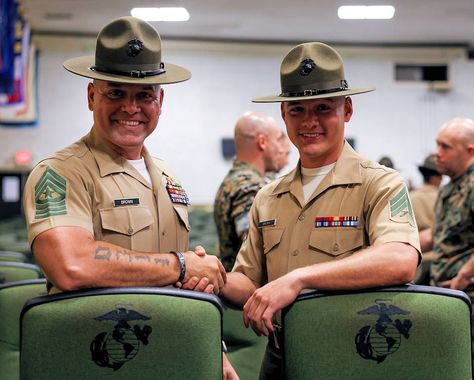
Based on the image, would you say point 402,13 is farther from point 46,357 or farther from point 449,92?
point 46,357

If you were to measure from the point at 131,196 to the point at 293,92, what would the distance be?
0.61 meters

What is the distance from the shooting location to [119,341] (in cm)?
173

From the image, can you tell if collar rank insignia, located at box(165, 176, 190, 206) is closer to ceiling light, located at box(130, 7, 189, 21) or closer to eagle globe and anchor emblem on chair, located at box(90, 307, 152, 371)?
eagle globe and anchor emblem on chair, located at box(90, 307, 152, 371)

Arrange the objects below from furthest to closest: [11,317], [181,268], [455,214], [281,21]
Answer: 1. [281,21]
2. [455,214]
3. [11,317]
4. [181,268]

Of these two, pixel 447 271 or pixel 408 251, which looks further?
pixel 447 271

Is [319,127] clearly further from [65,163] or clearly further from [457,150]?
[457,150]

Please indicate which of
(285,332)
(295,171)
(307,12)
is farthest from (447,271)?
(307,12)

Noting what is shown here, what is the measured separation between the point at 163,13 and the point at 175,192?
22.6 ft

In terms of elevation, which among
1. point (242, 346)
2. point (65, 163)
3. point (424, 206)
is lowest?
Result: point (242, 346)

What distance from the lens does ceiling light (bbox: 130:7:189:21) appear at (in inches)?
341

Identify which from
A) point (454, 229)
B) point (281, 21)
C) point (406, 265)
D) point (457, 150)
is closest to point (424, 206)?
point (457, 150)

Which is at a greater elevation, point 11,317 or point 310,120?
point 310,120

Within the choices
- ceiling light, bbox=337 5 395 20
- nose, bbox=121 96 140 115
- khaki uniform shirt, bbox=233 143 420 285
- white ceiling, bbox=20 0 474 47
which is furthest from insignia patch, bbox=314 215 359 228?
ceiling light, bbox=337 5 395 20

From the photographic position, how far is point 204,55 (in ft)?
33.6
